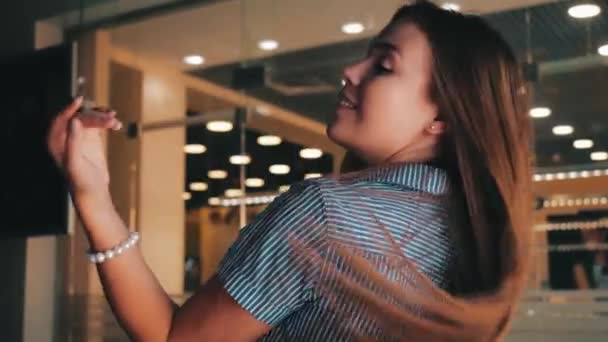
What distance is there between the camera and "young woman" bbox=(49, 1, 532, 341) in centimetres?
66

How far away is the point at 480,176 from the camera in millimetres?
730

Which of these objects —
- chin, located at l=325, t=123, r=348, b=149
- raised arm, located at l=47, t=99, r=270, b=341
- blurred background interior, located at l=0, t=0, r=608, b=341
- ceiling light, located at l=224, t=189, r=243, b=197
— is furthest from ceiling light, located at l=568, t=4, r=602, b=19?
raised arm, located at l=47, t=99, r=270, b=341

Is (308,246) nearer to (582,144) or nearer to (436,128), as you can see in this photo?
(436,128)

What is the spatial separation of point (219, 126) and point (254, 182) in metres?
0.30

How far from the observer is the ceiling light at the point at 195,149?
12.1 ft

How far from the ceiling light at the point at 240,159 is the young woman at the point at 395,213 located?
2642 millimetres

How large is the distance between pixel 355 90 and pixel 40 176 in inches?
106

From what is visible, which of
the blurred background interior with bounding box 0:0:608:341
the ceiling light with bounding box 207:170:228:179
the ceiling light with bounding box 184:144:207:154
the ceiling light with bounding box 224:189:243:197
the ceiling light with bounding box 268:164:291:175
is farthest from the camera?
the ceiling light with bounding box 184:144:207:154

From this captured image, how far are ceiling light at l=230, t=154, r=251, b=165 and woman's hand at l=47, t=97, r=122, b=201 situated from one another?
8.77ft

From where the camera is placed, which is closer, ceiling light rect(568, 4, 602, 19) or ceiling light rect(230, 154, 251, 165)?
ceiling light rect(568, 4, 602, 19)

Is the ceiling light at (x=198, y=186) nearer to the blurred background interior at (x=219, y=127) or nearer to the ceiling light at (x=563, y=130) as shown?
the blurred background interior at (x=219, y=127)

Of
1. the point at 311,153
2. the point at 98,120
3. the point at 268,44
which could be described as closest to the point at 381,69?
the point at 98,120

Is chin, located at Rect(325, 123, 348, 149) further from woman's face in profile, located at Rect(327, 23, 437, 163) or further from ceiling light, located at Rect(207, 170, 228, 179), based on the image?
ceiling light, located at Rect(207, 170, 228, 179)

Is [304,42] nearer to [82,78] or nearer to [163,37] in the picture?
[163,37]
